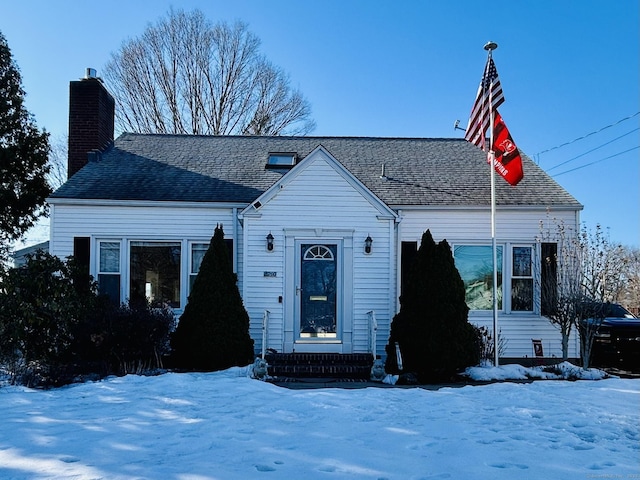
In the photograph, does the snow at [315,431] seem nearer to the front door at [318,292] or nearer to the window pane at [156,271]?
the front door at [318,292]

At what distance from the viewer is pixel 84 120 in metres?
13.2

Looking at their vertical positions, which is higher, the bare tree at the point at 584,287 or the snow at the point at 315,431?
the bare tree at the point at 584,287

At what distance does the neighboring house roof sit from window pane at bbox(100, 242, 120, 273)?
3.60ft

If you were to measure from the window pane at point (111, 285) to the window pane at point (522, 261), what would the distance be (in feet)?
29.9

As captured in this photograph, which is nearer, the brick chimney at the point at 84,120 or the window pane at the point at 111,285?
the window pane at the point at 111,285

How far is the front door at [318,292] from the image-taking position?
35.3 ft

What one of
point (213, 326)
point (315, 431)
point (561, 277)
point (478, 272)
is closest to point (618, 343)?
point (561, 277)

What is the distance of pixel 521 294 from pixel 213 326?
23.1ft

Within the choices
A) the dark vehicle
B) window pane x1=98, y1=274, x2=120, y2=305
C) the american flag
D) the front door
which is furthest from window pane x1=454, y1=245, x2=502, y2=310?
window pane x1=98, y1=274, x2=120, y2=305

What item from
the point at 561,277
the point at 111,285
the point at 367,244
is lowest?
the point at 111,285

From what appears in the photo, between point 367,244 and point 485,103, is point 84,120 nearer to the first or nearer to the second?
point 367,244

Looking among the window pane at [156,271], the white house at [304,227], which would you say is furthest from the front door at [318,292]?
the window pane at [156,271]

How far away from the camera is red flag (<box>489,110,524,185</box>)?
10102mm

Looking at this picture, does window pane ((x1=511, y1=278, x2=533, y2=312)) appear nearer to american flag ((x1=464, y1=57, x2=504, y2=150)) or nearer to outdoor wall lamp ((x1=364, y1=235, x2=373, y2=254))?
american flag ((x1=464, y1=57, x2=504, y2=150))
